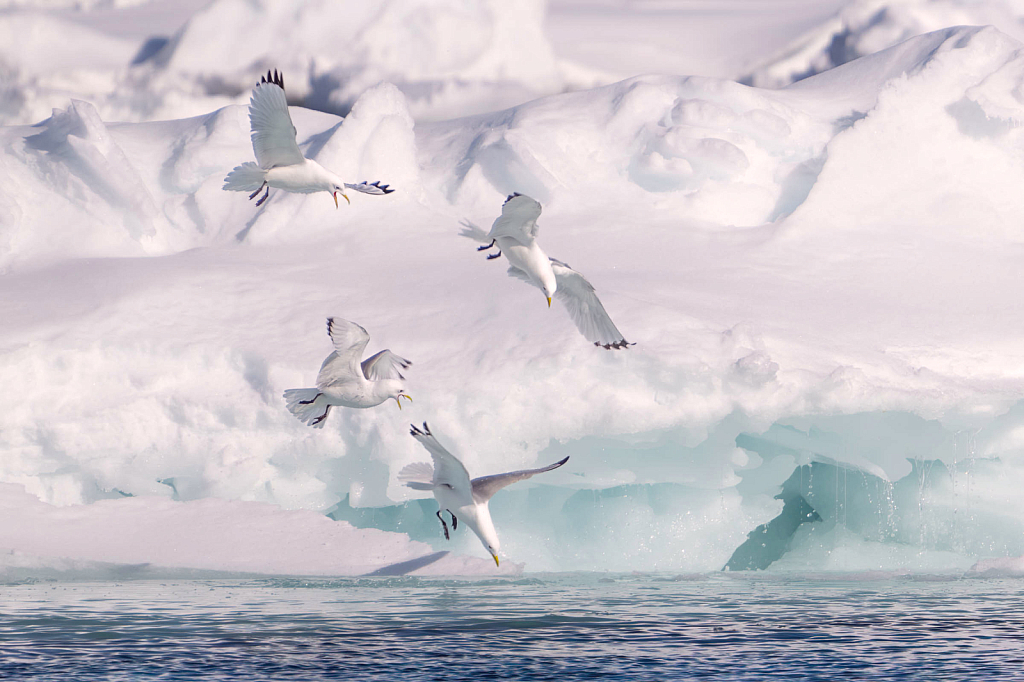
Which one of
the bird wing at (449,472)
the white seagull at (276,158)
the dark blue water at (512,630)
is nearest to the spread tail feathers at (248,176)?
the white seagull at (276,158)

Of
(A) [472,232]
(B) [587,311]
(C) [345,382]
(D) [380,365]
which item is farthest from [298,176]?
(B) [587,311]

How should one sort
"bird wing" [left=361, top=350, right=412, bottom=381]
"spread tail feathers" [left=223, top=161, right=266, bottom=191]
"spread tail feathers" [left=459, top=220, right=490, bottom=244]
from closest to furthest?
"spread tail feathers" [left=459, top=220, right=490, bottom=244] → "spread tail feathers" [left=223, top=161, right=266, bottom=191] → "bird wing" [left=361, top=350, right=412, bottom=381]

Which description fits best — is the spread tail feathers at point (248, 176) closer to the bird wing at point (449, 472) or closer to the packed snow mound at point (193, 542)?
the bird wing at point (449, 472)

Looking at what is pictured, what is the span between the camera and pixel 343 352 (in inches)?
347

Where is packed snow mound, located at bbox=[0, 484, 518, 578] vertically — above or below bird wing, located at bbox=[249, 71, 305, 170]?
below

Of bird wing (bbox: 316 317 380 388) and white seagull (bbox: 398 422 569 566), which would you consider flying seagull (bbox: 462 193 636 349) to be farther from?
bird wing (bbox: 316 317 380 388)

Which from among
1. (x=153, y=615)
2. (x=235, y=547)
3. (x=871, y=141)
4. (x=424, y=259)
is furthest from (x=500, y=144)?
(x=153, y=615)

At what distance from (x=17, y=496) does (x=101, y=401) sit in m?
1.67

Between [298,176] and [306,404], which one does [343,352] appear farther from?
[298,176]

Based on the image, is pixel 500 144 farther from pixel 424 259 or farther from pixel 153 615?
pixel 153 615

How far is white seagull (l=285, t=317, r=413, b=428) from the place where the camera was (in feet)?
28.7

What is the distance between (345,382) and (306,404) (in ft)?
1.95

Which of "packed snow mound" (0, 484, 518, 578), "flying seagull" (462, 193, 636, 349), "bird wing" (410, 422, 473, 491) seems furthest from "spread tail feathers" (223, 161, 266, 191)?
"packed snow mound" (0, 484, 518, 578)

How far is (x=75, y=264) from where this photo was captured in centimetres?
1798
